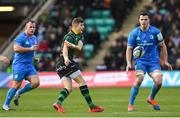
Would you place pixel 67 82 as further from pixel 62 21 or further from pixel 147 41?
pixel 62 21

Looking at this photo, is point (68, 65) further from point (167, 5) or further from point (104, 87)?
point (167, 5)

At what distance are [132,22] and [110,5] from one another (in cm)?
164

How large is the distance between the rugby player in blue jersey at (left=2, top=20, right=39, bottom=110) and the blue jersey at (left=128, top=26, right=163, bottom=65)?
8.43 ft

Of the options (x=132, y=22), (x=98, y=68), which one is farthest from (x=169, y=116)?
(x=132, y=22)

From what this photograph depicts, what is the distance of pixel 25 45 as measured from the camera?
17.0 meters

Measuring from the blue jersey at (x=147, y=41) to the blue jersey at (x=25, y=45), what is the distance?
8.69 ft

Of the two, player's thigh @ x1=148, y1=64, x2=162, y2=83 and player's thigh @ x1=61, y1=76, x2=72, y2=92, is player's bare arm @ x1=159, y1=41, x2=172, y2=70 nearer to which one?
player's thigh @ x1=148, y1=64, x2=162, y2=83

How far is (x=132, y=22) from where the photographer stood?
3516 cm

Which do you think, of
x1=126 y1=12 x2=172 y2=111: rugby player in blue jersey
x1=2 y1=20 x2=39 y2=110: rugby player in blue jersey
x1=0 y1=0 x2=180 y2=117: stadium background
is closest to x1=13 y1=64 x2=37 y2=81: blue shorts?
x1=2 y1=20 x2=39 y2=110: rugby player in blue jersey

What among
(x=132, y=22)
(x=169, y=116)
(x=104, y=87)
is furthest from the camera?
(x=132, y=22)

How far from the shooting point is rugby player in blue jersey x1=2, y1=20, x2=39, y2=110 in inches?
664

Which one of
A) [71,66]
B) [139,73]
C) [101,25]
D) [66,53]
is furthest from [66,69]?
[101,25]

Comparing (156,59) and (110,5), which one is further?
(110,5)

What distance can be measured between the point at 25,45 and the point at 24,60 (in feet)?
1.46
